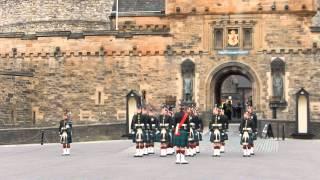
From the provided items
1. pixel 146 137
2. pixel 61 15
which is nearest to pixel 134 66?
pixel 146 137

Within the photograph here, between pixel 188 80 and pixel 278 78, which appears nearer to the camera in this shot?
pixel 278 78

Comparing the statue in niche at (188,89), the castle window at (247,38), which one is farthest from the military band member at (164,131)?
the castle window at (247,38)

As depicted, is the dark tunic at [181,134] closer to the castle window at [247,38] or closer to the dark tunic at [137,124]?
the dark tunic at [137,124]

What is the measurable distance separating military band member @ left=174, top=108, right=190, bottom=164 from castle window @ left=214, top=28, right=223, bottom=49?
1377cm

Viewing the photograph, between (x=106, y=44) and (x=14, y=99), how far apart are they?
5227 mm

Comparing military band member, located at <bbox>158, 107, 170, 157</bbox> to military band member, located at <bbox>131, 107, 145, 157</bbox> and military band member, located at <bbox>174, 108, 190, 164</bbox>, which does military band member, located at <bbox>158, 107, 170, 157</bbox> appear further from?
military band member, located at <bbox>174, 108, 190, 164</bbox>

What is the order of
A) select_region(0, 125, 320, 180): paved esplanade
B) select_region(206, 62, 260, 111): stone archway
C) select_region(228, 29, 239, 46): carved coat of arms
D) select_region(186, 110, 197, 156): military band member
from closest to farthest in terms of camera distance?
1. select_region(0, 125, 320, 180): paved esplanade
2. select_region(186, 110, 197, 156): military band member
3. select_region(206, 62, 260, 111): stone archway
4. select_region(228, 29, 239, 46): carved coat of arms

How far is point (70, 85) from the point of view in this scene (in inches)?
1280

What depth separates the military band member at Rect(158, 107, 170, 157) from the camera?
18922 mm

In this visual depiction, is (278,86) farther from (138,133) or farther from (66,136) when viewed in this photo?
(66,136)

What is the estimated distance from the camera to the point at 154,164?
16.4 metres

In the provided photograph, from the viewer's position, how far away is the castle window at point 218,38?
3145cm

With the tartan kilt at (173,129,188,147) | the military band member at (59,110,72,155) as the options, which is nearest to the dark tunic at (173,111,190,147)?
the tartan kilt at (173,129,188,147)

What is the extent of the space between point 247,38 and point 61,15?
1995 cm
